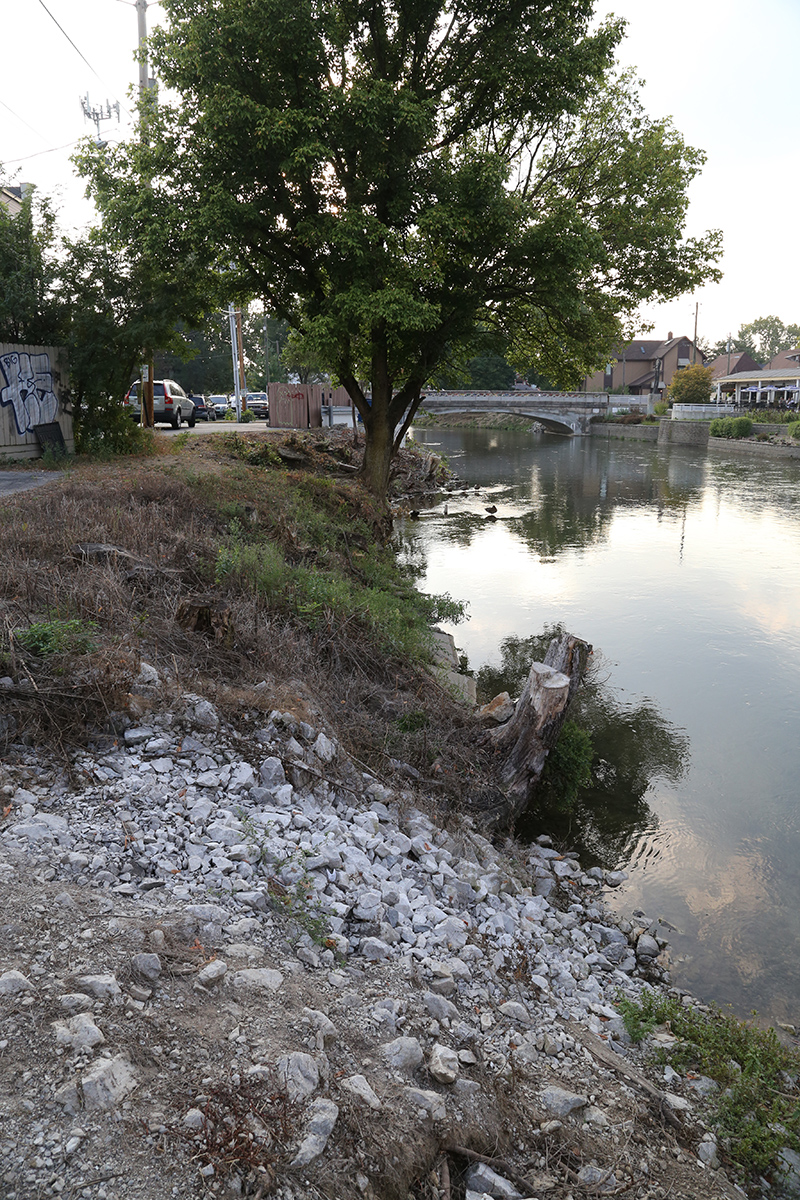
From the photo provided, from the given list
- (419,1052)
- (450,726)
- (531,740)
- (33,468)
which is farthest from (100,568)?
(33,468)

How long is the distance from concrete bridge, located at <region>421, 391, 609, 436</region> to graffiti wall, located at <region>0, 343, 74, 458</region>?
136ft

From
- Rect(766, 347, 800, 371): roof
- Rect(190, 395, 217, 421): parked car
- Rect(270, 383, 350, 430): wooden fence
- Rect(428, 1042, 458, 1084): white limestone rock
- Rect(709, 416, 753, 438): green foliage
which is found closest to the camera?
Rect(428, 1042, 458, 1084): white limestone rock

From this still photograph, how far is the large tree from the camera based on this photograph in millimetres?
13320

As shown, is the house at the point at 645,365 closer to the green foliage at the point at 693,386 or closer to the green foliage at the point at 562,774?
the green foliage at the point at 693,386

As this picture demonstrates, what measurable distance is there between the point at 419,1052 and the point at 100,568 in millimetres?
5839

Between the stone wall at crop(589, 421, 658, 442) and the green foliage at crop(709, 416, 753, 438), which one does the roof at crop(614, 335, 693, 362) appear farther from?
the green foliage at crop(709, 416, 753, 438)

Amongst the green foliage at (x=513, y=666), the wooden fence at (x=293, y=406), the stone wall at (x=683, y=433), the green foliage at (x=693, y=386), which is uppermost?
the green foliage at (x=693, y=386)

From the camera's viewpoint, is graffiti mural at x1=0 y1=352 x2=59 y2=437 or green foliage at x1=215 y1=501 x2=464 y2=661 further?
graffiti mural at x1=0 y1=352 x2=59 y2=437

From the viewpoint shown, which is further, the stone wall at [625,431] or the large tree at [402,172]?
the stone wall at [625,431]

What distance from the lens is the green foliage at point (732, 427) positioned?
49.4m

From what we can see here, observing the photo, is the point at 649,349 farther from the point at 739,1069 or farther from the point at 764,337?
the point at 739,1069

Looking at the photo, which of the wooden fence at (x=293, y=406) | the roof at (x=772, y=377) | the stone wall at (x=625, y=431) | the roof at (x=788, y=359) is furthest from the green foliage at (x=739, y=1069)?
the roof at (x=788, y=359)

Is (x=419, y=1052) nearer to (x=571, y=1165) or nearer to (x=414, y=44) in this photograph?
(x=571, y=1165)

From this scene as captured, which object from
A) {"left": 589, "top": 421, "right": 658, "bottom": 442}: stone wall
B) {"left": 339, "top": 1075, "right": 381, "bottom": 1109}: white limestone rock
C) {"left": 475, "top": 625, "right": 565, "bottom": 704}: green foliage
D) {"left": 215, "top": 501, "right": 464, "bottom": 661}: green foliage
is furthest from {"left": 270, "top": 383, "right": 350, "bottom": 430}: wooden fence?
{"left": 589, "top": 421, "right": 658, "bottom": 442}: stone wall
